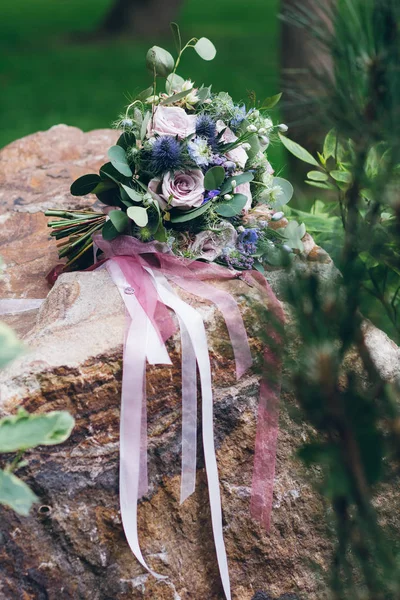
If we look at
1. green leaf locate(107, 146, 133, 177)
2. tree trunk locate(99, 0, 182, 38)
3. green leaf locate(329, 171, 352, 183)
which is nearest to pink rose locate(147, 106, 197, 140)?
A: green leaf locate(107, 146, 133, 177)

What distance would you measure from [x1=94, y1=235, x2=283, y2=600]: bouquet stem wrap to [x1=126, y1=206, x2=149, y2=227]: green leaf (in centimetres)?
12

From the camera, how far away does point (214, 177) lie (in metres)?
2.39

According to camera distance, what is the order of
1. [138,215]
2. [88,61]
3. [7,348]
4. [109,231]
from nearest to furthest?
1. [7,348]
2. [138,215]
3. [109,231]
4. [88,61]

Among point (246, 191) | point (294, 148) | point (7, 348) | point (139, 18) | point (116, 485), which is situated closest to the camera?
point (7, 348)

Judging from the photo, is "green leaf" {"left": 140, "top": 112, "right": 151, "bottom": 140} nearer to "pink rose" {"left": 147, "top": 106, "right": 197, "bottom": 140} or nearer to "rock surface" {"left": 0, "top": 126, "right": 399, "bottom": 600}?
"pink rose" {"left": 147, "top": 106, "right": 197, "bottom": 140}

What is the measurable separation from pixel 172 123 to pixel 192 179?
0.20 metres

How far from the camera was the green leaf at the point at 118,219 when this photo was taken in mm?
2350

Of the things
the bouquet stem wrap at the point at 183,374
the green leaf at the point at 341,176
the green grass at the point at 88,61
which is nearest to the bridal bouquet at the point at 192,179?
the bouquet stem wrap at the point at 183,374

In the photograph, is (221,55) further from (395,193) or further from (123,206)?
(395,193)

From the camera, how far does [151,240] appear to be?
7.93 feet

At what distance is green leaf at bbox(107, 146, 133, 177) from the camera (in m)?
2.38

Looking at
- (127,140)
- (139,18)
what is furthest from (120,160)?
(139,18)

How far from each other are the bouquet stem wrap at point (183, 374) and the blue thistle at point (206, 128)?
40cm

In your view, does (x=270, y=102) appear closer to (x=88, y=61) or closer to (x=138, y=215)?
(x=138, y=215)
